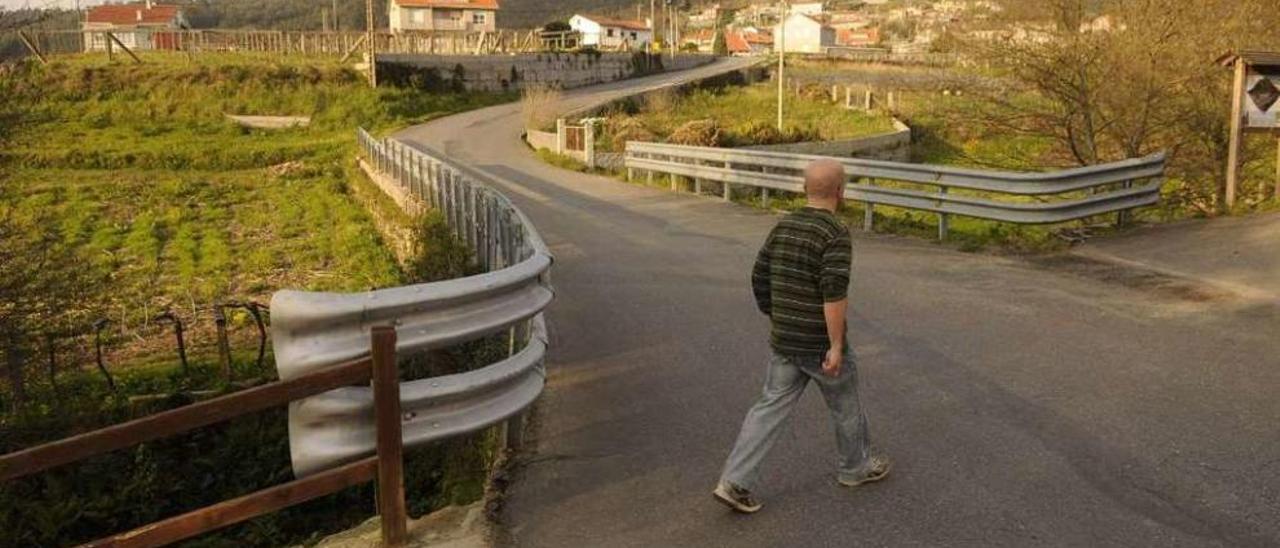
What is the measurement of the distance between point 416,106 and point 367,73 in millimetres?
3632

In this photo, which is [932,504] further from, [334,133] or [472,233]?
[334,133]

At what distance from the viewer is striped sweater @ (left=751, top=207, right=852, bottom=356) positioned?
15.2 feet

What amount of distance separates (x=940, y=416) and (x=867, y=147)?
85.9 ft

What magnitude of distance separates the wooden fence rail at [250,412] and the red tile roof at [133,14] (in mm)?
94104

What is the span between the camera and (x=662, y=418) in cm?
624

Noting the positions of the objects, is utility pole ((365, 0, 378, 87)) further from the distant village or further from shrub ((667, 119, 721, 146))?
shrub ((667, 119, 721, 146))

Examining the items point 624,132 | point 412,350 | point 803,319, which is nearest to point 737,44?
point 624,132

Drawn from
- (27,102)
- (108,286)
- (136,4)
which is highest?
(136,4)

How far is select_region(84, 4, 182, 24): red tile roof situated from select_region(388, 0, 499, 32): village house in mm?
19307

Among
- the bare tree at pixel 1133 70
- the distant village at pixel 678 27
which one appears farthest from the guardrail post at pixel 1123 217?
the distant village at pixel 678 27

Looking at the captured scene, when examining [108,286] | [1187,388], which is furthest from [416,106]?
[1187,388]

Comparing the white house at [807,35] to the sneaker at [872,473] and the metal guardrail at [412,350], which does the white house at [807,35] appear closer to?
the sneaker at [872,473]

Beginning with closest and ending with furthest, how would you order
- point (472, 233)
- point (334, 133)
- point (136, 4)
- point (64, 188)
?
point (472, 233)
point (64, 188)
point (334, 133)
point (136, 4)

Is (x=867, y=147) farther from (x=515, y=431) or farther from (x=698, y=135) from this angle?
(x=515, y=431)
